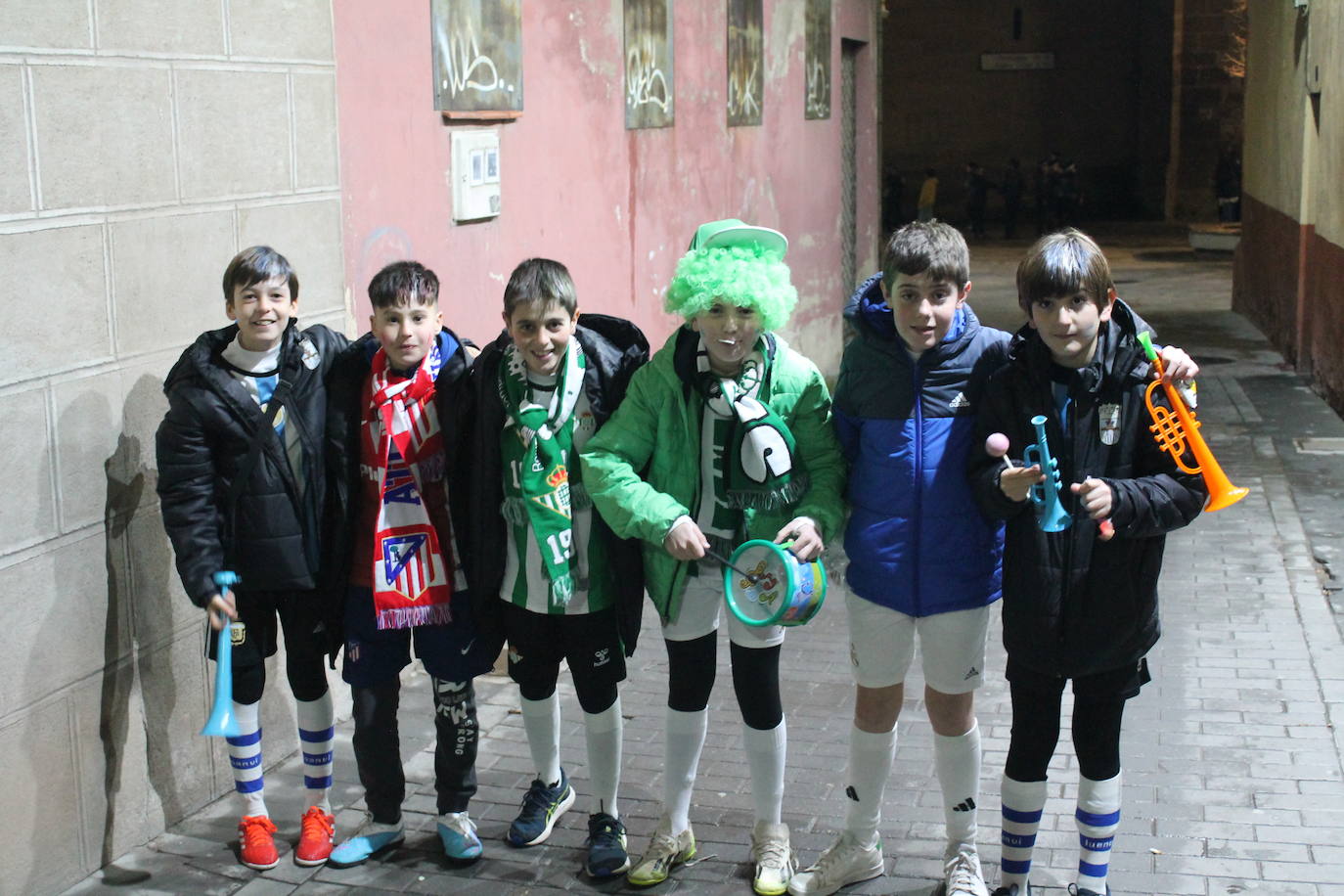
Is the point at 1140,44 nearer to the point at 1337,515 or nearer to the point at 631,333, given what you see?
the point at 1337,515

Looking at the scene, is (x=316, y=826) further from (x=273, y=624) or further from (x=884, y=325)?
(x=884, y=325)

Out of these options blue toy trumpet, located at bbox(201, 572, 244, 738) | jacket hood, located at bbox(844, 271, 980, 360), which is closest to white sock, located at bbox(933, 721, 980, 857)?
jacket hood, located at bbox(844, 271, 980, 360)

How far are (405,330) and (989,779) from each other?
2.35 metres

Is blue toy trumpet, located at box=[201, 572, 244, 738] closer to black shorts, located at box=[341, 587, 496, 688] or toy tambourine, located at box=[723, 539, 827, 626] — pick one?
black shorts, located at box=[341, 587, 496, 688]

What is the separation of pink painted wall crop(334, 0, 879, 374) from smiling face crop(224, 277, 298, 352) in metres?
1.36

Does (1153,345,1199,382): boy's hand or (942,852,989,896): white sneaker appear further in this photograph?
(942,852,989,896): white sneaker

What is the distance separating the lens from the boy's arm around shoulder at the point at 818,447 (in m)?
3.87

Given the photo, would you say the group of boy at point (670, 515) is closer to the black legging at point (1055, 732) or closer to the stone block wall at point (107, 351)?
the black legging at point (1055, 732)

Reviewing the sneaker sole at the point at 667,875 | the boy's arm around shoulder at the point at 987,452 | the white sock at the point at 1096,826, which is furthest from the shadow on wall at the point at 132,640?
the white sock at the point at 1096,826

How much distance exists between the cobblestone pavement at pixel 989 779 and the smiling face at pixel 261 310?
1491 mm

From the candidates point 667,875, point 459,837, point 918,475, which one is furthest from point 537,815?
point 918,475

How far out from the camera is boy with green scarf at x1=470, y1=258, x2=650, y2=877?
401 centimetres

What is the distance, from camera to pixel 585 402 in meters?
4.05

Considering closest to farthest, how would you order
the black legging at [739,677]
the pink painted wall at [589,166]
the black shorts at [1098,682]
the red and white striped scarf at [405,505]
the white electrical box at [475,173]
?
the black shorts at [1098,682], the black legging at [739,677], the red and white striped scarf at [405,505], the pink painted wall at [589,166], the white electrical box at [475,173]
